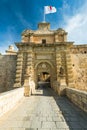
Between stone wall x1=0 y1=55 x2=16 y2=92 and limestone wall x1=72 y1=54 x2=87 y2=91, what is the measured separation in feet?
31.7

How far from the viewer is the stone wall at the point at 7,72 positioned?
1423cm

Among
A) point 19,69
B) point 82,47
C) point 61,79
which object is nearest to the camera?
point 61,79

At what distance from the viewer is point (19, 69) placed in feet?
45.6

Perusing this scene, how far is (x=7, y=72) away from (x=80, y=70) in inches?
454

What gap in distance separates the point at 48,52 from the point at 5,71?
293 inches

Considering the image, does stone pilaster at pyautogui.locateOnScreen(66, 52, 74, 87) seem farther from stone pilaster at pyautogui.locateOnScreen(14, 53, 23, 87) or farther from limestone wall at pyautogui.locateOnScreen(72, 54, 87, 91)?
stone pilaster at pyautogui.locateOnScreen(14, 53, 23, 87)

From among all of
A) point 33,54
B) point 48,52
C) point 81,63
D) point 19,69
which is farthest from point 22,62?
point 81,63

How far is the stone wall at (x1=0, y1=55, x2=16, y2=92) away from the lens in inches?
560

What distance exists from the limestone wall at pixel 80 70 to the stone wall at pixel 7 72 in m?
9.67

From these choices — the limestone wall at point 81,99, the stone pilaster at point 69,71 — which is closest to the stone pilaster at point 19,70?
the stone pilaster at point 69,71

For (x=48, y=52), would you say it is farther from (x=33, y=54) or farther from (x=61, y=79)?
(x=61, y=79)

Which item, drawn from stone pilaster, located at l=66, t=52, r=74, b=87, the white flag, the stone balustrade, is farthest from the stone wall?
the stone balustrade

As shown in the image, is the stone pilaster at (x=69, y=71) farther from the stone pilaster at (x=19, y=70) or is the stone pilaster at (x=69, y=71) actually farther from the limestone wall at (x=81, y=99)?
the limestone wall at (x=81, y=99)

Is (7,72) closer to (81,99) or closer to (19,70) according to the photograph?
(19,70)
